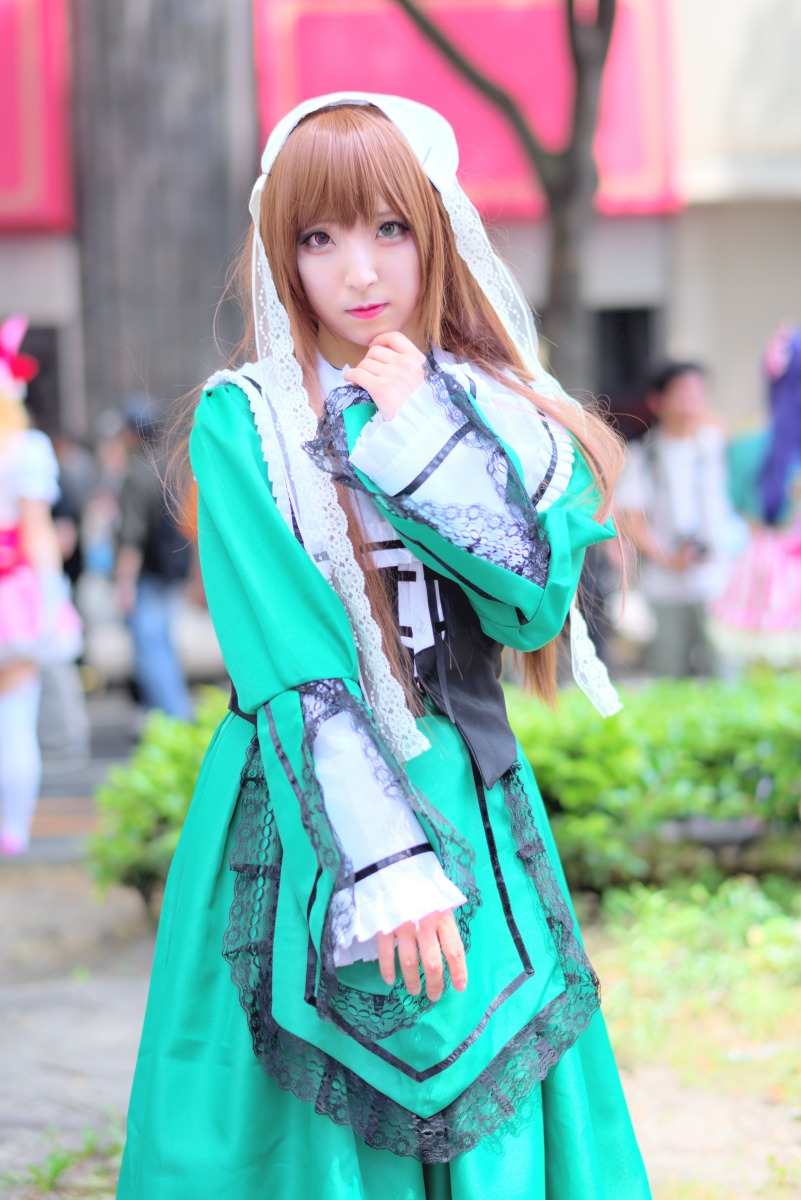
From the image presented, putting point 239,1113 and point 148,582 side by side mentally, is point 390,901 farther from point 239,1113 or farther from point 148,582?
point 148,582

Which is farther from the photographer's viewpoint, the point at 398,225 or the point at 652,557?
the point at 652,557

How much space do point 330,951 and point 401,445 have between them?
0.56 metres

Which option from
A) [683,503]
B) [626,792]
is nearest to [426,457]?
[626,792]

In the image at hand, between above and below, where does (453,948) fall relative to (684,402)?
below

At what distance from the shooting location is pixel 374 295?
166 centimetres

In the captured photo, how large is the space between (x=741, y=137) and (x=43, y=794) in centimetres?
840

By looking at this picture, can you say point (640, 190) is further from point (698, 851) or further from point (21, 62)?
point (698, 851)

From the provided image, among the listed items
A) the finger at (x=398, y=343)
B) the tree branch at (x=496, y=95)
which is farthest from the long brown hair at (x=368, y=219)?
the tree branch at (x=496, y=95)

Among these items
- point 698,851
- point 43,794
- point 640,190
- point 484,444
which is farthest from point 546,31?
point 484,444

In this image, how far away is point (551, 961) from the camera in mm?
1650

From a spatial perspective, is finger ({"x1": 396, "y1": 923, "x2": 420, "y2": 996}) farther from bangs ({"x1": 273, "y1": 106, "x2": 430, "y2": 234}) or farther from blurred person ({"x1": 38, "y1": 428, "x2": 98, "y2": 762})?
blurred person ({"x1": 38, "y1": 428, "x2": 98, "y2": 762})

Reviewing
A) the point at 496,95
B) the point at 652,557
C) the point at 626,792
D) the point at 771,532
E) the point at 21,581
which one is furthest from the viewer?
the point at 771,532

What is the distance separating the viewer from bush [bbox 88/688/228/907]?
148 inches

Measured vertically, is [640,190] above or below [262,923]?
above
